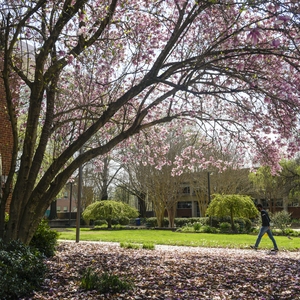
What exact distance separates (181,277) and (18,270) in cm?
266

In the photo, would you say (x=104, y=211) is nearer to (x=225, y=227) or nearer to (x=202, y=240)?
(x=225, y=227)

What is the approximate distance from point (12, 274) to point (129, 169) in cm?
2716

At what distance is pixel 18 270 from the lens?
5.09 m

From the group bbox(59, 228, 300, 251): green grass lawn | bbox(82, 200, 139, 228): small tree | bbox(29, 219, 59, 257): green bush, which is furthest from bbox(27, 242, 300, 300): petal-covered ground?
bbox(82, 200, 139, 228): small tree

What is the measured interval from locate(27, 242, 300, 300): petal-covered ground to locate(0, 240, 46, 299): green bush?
20cm

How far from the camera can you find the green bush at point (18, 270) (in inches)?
185

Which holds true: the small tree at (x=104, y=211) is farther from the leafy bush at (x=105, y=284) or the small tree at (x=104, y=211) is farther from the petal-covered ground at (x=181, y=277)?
the leafy bush at (x=105, y=284)

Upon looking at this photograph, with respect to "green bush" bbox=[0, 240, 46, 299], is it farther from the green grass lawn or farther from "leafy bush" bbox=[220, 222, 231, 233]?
"leafy bush" bbox=[220, 222, 231, 233]

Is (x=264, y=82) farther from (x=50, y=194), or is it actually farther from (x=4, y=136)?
(x=4, y=136)

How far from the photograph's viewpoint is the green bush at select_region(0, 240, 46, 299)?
4.71 m

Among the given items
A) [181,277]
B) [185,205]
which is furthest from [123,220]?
[181,277]

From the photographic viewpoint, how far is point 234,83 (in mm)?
8289

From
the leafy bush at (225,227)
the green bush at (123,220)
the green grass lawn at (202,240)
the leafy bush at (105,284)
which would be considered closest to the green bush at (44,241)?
the leafy bush at (105,284)

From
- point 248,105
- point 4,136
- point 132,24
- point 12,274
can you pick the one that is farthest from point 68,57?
point 4,136
